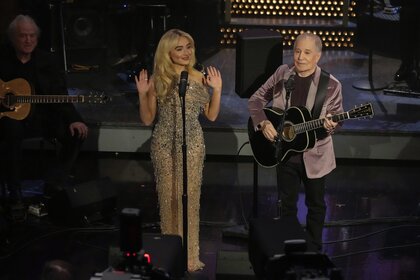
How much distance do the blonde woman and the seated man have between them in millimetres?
1559

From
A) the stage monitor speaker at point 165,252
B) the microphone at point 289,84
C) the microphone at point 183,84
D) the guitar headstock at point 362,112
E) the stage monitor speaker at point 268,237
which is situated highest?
the microphone at point 183,84

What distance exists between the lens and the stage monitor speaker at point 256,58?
659cm

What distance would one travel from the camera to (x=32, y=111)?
23.9 feet

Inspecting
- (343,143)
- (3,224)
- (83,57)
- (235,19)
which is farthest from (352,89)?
(3,224)

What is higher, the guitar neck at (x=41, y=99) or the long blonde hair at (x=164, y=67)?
the long blonde hair at (x=164, y=67)

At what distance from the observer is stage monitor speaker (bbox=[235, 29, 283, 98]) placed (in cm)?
659

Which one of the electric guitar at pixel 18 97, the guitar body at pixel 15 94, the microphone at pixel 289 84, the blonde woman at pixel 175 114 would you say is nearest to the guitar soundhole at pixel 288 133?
the microphone at pixel 289 84

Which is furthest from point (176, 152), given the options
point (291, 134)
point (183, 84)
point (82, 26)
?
point (82, 26)

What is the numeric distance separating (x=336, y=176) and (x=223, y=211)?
142 centimetres

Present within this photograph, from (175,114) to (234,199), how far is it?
198cm

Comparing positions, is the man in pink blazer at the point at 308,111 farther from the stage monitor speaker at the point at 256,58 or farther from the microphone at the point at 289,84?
the stage monitor speaker at the point at 256,58

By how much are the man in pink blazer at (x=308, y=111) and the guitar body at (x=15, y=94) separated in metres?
2.09

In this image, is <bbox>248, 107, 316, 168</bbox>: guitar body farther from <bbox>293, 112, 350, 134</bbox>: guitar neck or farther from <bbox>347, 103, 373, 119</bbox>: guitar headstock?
<bbox>347, 103, 373, 119</bbox>: guitar headstock

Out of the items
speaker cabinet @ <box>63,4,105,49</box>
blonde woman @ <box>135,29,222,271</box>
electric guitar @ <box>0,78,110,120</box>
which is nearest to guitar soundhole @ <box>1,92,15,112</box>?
electric guitar @ <box>0,78,110,120</box>
